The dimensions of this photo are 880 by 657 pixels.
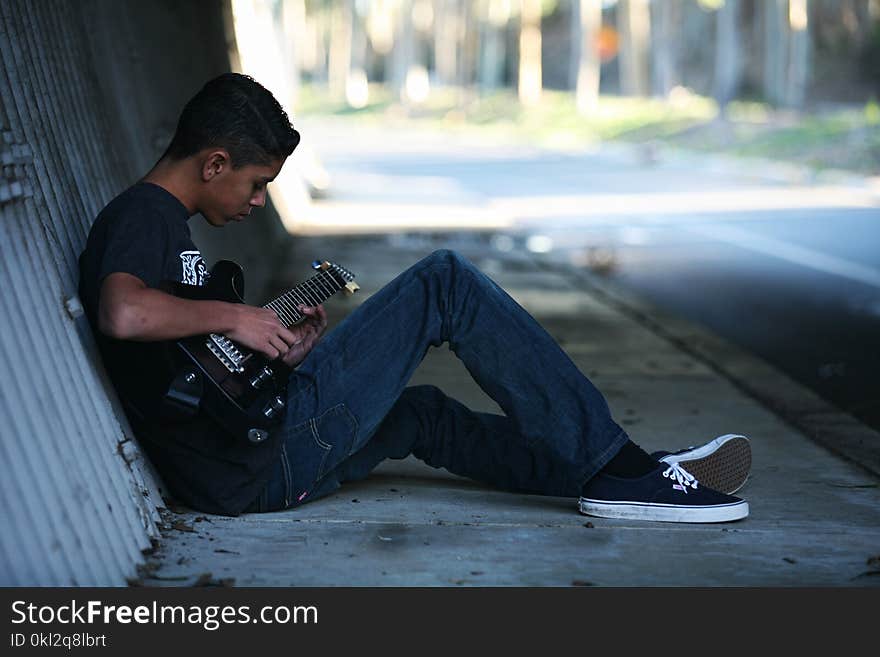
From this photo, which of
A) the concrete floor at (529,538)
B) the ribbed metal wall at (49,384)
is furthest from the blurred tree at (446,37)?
the ribbed metal wall at (49,384)

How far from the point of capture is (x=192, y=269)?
13.3ft

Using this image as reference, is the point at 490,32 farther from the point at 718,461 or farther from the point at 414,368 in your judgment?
the point at 414,368

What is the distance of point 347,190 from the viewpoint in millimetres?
23625

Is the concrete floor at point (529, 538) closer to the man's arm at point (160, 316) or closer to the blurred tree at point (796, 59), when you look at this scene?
the man's arm at point (160, 316)

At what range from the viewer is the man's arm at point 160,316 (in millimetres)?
3791

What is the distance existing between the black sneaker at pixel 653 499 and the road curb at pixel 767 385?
1.35 metres

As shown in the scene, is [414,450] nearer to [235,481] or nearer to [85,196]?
[235,481]

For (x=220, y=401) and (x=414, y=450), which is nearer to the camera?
(x=220, y=401)

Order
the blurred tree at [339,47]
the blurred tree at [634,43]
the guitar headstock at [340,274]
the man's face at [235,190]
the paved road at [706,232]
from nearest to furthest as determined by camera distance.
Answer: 1. the man's face at [235,190]
2. the guitar headstock at [340,274]
3. the paved road at [706,232]
4. the blurred tree at [634,43]
5. the blurred tree at [339,47]

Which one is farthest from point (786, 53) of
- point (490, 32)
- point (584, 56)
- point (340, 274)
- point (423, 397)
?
point (340, 274)

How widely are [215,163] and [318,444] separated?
91cm

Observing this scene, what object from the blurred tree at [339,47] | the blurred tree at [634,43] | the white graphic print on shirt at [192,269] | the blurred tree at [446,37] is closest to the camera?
the white graphic print on shirt at [192,269]
